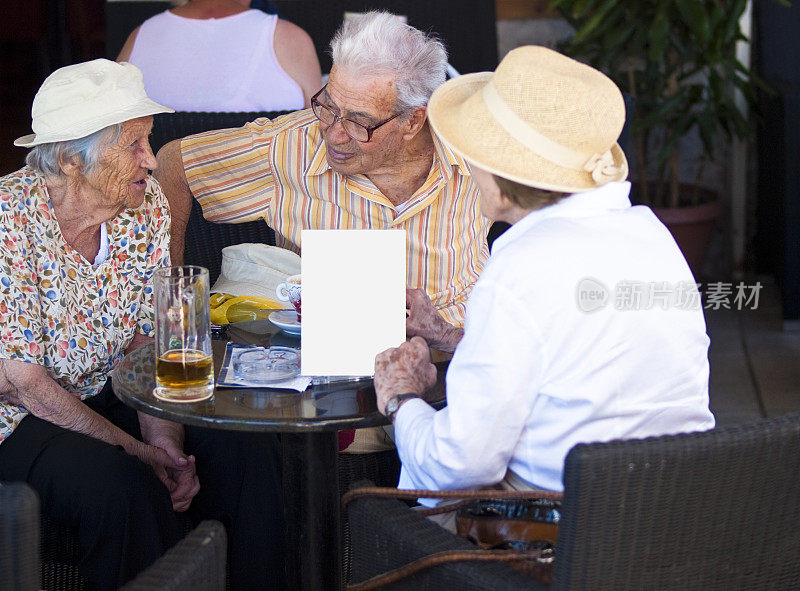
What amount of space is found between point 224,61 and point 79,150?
4.24 feet

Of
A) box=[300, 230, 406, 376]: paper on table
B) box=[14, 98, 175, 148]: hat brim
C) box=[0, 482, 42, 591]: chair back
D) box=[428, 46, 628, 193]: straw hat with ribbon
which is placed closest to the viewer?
box=[0, 482, 42, 591]: chair back

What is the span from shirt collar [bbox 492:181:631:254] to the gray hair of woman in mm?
896

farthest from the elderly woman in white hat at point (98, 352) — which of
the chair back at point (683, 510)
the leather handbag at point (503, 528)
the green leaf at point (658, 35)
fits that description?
the green leaf at point (658, 35)

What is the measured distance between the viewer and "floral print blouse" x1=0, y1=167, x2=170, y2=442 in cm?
207

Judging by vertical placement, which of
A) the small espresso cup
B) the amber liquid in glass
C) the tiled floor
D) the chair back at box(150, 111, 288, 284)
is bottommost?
the tiled floor

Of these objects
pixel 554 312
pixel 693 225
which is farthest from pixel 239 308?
pixel 693 225

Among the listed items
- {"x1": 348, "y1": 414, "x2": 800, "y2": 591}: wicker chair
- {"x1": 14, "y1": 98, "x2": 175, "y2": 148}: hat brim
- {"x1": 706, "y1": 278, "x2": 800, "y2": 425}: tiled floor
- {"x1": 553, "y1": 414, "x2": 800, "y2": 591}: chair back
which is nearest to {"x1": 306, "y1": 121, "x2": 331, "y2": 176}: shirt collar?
{"x1": 14, "y1": 98, "x2": 175, "y2": 148}: hat brim

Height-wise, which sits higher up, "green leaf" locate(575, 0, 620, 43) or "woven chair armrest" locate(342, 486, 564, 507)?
"green leaf" locate(575, 0, 620, 43)

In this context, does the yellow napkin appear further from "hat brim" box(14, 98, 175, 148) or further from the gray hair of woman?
the gray hair of woman

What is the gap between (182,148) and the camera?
2.67 meters

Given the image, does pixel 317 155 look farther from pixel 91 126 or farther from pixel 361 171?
pixel 91 126

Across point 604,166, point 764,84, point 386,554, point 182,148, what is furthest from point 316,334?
point 764,84

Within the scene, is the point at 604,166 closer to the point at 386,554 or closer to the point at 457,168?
the point at 386,554

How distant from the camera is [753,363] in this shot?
419 centimetres
